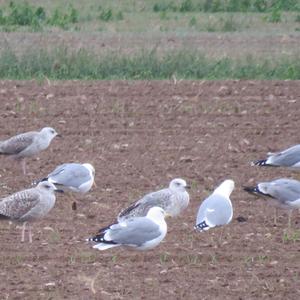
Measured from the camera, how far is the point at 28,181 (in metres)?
13.7

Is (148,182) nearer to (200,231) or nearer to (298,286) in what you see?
(200,231)

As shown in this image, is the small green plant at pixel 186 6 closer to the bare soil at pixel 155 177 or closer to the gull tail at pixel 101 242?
the bare soil at pixel 155 177

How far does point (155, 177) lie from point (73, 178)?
159 centimetres

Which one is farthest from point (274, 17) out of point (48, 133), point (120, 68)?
point (48, 133)

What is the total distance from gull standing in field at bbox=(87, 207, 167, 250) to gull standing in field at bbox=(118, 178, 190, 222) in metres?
0.60

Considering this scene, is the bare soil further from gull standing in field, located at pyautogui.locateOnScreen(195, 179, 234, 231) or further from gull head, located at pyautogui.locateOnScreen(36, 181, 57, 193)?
gull head, located at pyautogui.locateOnScreen(36, 181, 57, 193)

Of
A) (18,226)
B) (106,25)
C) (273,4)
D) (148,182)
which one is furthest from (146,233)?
(273,4)

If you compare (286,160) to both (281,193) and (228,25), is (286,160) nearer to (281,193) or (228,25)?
(281,193)

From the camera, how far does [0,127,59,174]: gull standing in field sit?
47.6ft

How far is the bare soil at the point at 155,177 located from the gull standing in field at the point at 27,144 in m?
0.22

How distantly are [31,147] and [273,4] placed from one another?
68.4 ft

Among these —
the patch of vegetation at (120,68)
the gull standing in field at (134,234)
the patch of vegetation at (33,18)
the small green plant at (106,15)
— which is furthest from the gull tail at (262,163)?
the small green plant at (106,15)

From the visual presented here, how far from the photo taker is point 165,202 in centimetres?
1152

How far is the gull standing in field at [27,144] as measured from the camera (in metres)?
14.5
